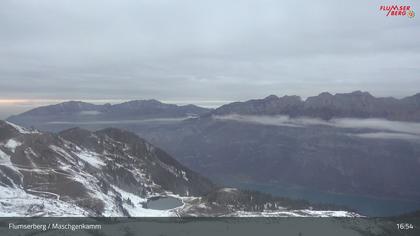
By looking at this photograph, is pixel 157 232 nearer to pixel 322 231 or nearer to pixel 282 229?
pixel 282 229

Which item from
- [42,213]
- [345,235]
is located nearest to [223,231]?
[345,235]

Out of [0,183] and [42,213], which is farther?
[0,183]

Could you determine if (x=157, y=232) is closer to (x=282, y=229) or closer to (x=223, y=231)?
(x=223, y=231)

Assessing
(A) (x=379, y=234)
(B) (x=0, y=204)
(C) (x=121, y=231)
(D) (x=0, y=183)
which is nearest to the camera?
(C) (x=121, y=231)

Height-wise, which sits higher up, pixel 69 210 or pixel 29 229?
pixel 29 229

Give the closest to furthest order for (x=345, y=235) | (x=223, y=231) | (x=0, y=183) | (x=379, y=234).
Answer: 1. (x=223, y=231)
2. (x=345, y=235)
3. (x=379, y=234)
4. (x=0, y=183)

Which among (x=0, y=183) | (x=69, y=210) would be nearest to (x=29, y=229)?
(x=69, y=210)

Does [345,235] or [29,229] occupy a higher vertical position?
[29,229]

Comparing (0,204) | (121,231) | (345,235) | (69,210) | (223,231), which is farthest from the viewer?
(69,210)

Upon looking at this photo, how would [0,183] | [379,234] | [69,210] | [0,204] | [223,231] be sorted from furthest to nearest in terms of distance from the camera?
[0,183] < [69,210] < [0,204] < [379,234] < [223,231]
